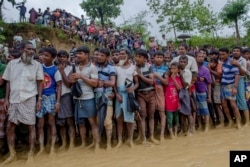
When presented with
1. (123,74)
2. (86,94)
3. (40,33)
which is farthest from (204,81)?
(40,33)

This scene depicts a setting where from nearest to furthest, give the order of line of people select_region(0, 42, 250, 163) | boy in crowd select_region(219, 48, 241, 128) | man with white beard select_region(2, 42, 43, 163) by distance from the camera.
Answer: man with white beard select_region(2, 42, 43, 163) → line of people select_region(0, 42, 250, 163) → boy in crowd select_region(219, 48, 241, 128)

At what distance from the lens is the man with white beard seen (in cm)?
471

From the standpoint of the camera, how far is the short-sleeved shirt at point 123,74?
5195 millimetres

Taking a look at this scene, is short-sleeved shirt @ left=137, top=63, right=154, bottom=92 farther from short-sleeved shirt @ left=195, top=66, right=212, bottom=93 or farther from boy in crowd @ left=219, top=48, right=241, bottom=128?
boy in crowd @ left=219, top=48, right=241, bottom=128

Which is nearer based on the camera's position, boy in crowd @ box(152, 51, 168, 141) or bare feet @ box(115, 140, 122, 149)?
bare feet @ box(115, 140, 122, 149)

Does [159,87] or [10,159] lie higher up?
[159,87]

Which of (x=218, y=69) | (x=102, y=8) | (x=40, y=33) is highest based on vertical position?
(x=102, y=8)

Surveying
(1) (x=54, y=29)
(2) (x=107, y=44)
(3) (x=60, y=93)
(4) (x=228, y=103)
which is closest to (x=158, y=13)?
(2) (x=107, y=44)

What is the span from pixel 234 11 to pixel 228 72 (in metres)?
15.9

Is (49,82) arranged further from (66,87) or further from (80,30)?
(80,30)

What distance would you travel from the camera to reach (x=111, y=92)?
5.17m

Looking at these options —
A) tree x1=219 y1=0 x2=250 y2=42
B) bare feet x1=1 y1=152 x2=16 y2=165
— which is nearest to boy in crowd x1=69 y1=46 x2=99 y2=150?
bare feet x1=1 y1=152 x2=16 y2=165

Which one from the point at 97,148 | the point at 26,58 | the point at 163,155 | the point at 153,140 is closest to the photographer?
the point at 163,155

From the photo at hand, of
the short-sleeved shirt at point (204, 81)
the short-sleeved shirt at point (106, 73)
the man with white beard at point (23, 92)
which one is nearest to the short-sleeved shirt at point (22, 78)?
the man with white beard at point (23, 92)
